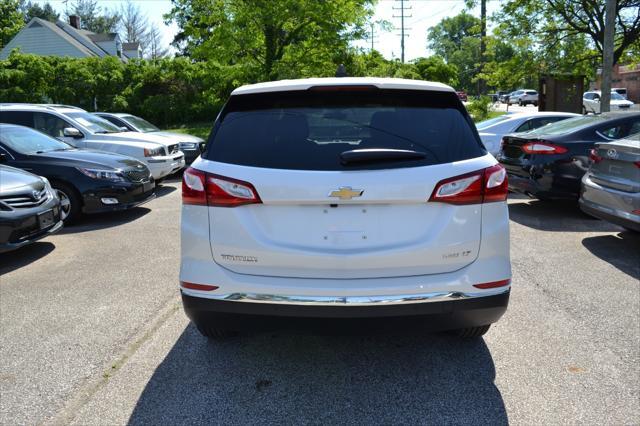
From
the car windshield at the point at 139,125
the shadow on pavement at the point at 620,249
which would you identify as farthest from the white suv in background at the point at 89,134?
the shadow on pavement at the point at 620,249

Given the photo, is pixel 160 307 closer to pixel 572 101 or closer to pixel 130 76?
pixel 572 101

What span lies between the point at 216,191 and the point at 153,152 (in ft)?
28.9

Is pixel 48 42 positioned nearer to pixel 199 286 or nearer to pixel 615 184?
pixel 615 184

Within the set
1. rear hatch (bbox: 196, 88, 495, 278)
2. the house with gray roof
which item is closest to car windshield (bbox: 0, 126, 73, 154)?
rear hatch (bbox: 196, 88, 495, 278)

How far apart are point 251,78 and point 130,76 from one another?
1080cm

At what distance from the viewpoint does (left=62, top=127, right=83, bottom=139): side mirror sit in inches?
418

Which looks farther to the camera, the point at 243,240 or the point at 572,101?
the point at 572,101

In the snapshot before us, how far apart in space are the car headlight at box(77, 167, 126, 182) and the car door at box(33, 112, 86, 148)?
2982mm

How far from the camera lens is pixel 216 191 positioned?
312 centimetres

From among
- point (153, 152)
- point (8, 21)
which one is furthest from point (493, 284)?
point (8, 21)

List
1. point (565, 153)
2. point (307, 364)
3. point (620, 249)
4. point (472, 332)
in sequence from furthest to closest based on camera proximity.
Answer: point (565, 153), point (620, 249), point (472, 332), point (307, 364)

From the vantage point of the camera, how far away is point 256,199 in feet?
9.98

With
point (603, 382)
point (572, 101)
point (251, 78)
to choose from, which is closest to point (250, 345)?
point (603, 382)

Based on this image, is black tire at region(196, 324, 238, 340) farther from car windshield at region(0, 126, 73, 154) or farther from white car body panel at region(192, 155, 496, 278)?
car windshield at region(0, 126, 73, 154)
